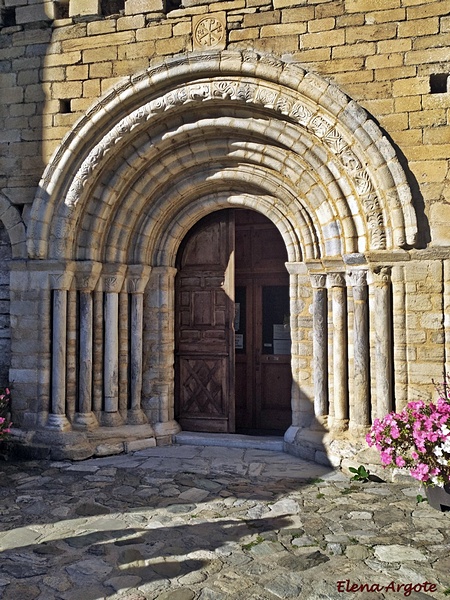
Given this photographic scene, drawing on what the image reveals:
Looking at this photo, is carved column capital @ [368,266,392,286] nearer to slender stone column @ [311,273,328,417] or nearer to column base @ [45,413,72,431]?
slender stone column @ [311,273,328,417]

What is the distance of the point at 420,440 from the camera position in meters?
3.74

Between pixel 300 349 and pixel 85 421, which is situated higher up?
pixel 300 349

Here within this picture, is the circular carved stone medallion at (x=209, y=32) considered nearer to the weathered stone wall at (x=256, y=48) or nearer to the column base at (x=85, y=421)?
the weathered stone wall at (x=256, y=48)

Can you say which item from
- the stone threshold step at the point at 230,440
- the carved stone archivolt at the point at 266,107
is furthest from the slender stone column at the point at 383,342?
the stone threshold step at the point at 230,440

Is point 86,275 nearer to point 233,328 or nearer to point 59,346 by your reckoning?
point 59,346

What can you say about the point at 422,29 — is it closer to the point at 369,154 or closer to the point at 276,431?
the point at 369,154

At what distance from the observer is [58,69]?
561cm

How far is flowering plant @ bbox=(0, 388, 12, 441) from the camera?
5105 mm

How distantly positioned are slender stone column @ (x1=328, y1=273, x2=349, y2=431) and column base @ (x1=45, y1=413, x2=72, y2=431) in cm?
262

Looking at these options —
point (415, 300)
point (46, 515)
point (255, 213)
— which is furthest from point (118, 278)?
point (415, 300)

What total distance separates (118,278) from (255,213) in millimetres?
1737

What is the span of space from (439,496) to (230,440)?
7.80 feet

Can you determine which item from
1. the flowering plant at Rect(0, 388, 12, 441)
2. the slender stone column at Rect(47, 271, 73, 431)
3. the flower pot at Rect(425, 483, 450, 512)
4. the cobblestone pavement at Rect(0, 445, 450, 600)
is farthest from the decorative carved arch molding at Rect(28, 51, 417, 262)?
the cobblestone pavement at Rect(0, 445, 450, 600)

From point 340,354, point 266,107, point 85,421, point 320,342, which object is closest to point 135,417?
point 85,421
